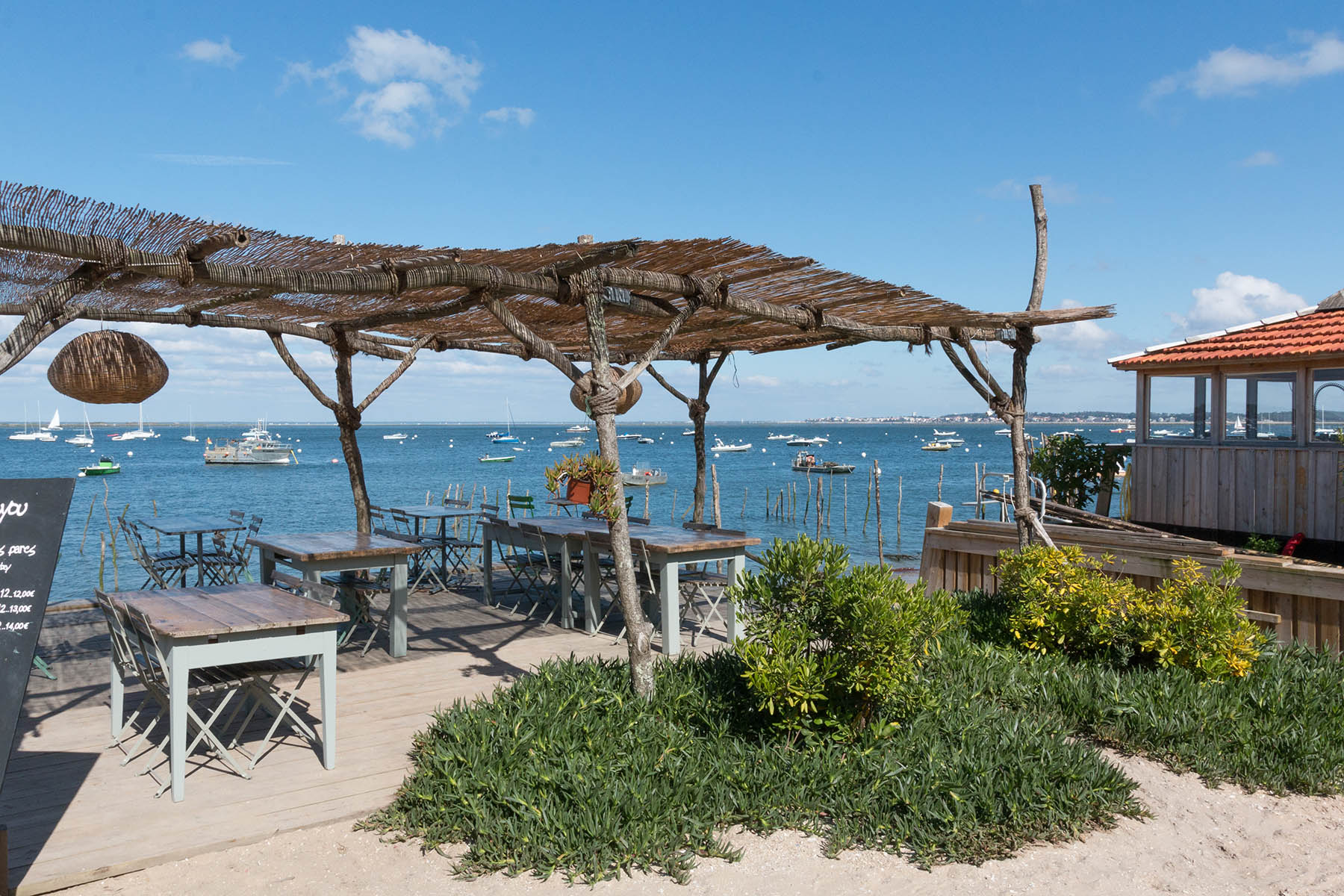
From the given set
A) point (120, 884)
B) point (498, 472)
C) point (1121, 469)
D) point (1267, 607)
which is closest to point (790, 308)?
point (1267, 607)

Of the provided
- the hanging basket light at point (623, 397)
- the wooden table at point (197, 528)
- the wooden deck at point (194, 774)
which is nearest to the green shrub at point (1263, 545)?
the hanging basket light at point (623, 397)

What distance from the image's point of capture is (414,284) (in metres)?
4.52

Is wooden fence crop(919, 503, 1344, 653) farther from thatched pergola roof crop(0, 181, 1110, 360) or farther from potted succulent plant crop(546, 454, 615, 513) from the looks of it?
potted succulent plant crop(546, 454, 615, 513)

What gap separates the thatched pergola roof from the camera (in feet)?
12.0

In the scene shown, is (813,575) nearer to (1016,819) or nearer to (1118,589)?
(1016,819)

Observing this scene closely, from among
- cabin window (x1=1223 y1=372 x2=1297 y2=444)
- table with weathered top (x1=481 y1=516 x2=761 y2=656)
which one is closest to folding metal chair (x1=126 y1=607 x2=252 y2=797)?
table with weathered top (x1=481 y1=516 x2=761 y2=656)

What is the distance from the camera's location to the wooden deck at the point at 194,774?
3.44 meters

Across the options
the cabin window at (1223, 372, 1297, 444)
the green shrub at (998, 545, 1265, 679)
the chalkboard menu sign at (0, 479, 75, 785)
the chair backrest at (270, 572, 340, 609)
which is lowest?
the green shrub at (998, 545, 1265, 679)

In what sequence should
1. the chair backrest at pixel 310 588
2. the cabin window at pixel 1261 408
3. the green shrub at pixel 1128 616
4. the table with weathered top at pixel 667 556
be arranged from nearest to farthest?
1. the chair backrest at pixel 310 588
2. the green shrub at pixel 1128 616
3. the table with weathered top at pixel 667 556
4. the cabin window at pixel 1261 408

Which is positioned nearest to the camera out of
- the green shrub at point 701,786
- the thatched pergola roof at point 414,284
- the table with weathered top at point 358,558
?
the green shrub at point 701,786

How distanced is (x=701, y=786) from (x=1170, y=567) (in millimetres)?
4642

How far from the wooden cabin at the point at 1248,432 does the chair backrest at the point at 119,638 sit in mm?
8458

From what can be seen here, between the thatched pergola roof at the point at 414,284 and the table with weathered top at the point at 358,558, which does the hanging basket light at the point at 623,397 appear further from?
the table with weathered top at the point at 358,558

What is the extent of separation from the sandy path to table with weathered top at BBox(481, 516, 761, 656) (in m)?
2.59
